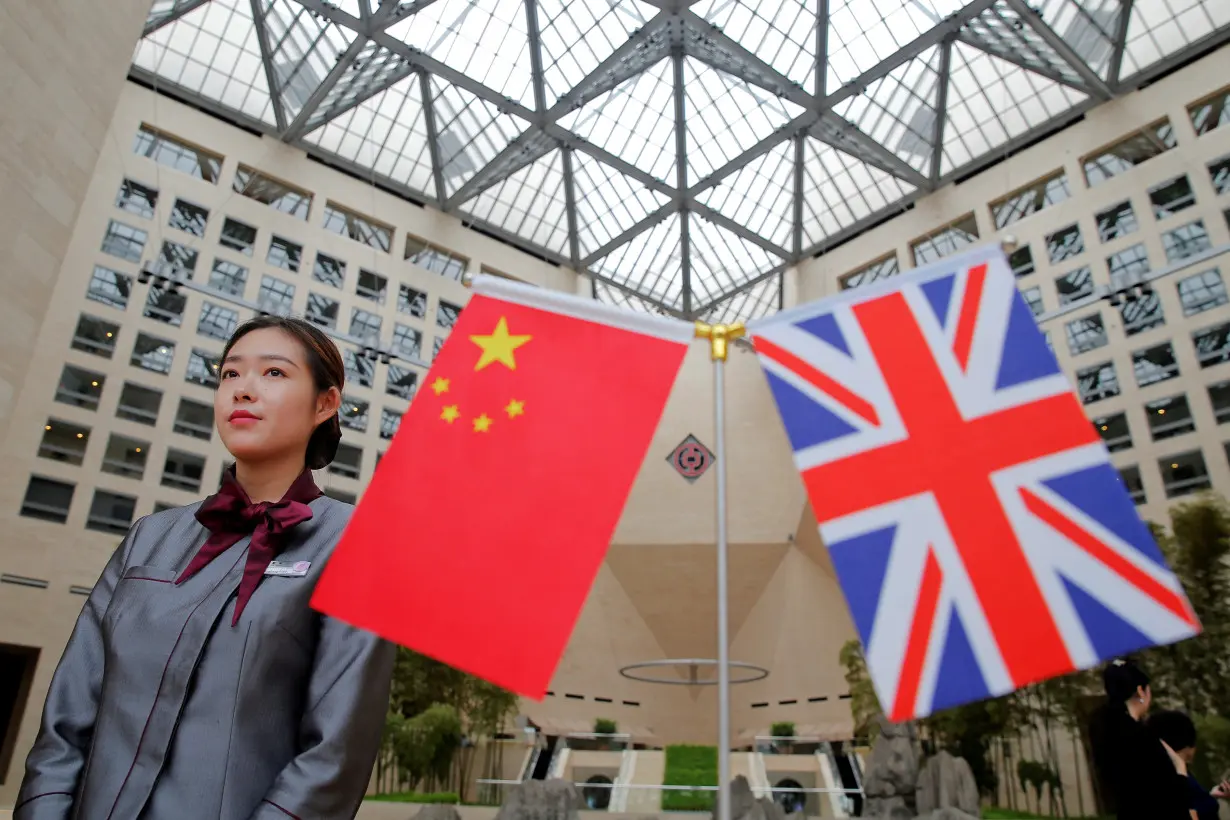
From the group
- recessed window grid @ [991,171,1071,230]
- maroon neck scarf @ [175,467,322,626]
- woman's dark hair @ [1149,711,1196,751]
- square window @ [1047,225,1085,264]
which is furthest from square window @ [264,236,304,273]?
woman's dark hair @ [1149,711,1196,751]

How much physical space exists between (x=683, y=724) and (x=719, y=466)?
153 feet

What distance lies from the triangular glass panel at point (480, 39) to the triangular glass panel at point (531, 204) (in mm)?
6172

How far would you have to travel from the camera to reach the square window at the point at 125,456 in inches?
1399

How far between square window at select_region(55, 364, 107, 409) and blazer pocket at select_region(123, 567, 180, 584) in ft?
122

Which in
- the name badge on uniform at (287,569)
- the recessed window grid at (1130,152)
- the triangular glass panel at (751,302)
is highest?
the triangular glass panel at (751,302)

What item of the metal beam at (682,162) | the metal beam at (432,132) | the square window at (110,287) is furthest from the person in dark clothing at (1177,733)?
the metal beam at (432,132)

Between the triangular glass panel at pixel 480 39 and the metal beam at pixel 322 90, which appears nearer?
the metal beam at pixel 322 90

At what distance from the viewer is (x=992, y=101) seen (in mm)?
42562

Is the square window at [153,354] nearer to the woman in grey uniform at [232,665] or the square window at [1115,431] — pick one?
the woman in grey uniform at [232,665]

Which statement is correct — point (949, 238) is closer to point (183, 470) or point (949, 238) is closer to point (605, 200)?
A: point (605, 200)

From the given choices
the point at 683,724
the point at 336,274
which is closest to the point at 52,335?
the point at 336,274

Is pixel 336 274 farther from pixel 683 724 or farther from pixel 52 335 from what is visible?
pixel 683 724

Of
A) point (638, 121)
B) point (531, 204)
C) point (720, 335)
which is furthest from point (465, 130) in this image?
point (720, 335)

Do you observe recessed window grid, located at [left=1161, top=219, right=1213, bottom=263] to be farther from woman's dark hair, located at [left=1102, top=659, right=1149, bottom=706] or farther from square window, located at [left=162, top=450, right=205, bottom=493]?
square window, located at [left=162, top=450, right=205, bottom=493]
